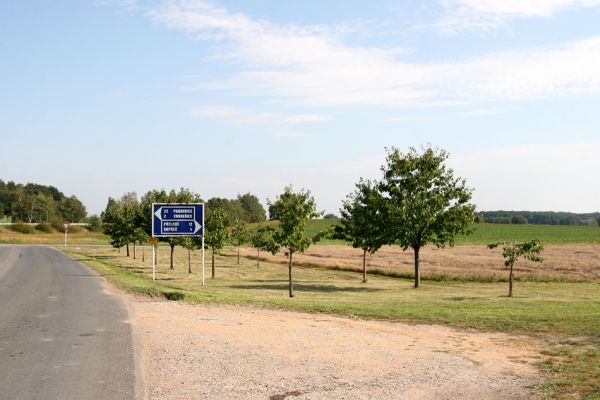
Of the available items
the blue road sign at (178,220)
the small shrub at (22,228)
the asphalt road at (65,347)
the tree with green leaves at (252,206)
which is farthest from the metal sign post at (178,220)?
the tree with green leaves at (252,206)

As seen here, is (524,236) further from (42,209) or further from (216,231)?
(42,209)

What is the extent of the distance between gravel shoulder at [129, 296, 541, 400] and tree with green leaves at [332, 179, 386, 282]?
21.5 m

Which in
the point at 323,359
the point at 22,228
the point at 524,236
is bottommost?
the point at 323,359

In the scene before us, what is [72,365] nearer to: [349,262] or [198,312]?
[198,312]

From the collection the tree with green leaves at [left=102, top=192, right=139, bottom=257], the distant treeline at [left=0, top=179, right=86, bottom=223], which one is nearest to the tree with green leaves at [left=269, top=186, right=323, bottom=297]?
the tree with green leaves at [left=102, top=192, right=139, bottom=257]

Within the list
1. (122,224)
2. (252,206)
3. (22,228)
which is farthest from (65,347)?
(252,206)

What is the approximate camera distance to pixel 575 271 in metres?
45.2

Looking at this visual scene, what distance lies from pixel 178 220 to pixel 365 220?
44.2 ft

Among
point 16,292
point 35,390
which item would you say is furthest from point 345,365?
point 16,292

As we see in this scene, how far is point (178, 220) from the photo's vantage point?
3053 cm

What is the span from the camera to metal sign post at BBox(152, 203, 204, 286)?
99.8 ft

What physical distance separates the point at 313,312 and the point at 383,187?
68.0 ft

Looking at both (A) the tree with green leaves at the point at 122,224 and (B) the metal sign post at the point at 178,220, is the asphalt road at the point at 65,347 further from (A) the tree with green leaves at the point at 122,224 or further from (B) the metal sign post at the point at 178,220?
(A) the tree with green leaves at the point at 122,224

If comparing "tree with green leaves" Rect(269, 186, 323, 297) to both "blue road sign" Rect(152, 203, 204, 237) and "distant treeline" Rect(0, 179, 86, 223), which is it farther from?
"distant treeline" Rect(0, 179, 86, 223)
